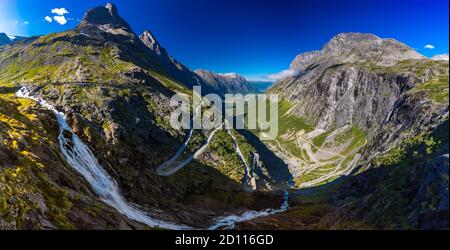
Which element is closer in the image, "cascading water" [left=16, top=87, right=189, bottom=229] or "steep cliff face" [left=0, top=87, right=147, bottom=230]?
"steep cliff face" [left=0, top=87, right=147, bottom=230]

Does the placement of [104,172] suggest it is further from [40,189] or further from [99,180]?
[40,189]

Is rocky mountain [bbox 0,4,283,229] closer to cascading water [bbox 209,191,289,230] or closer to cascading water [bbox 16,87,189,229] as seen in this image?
cascading water [bbox 16,87,189,229]

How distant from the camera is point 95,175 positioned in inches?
4065

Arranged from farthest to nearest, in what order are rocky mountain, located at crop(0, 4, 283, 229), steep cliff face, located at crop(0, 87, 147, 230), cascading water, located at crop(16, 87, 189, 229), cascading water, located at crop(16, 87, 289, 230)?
cascading water, located at crop(16, 87, 289, 230)
cascading water, located at crop(16, 87, 189, 229)
rocky mountain, located at crop(0, 4, 283, 229)
steep cliff face, located at crop(0, 87, 147, 230)

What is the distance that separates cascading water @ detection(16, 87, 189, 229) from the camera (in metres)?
93.4

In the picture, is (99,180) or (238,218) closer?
(99,180)

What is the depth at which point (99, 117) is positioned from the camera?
527ft

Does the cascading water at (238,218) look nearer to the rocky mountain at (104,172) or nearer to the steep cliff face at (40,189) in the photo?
the rocky mountain at (104,172)

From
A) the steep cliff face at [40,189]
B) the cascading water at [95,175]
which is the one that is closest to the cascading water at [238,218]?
the cascading water at [95,175]

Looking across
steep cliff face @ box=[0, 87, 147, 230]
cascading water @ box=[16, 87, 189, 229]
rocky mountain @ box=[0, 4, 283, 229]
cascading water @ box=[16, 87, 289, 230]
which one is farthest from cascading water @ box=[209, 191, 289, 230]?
steep cliff face @ box=[0, 87, 147, 230]

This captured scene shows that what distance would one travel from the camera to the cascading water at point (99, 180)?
93.8 metres

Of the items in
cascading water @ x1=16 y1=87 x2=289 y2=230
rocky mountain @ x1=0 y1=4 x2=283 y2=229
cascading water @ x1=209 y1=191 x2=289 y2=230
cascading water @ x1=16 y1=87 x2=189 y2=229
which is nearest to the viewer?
rocky mountain @ x1=0 y1=4 x2=283 y2=229

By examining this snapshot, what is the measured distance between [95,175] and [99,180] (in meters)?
2.05

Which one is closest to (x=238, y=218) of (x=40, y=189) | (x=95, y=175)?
(x=95, y=175)
